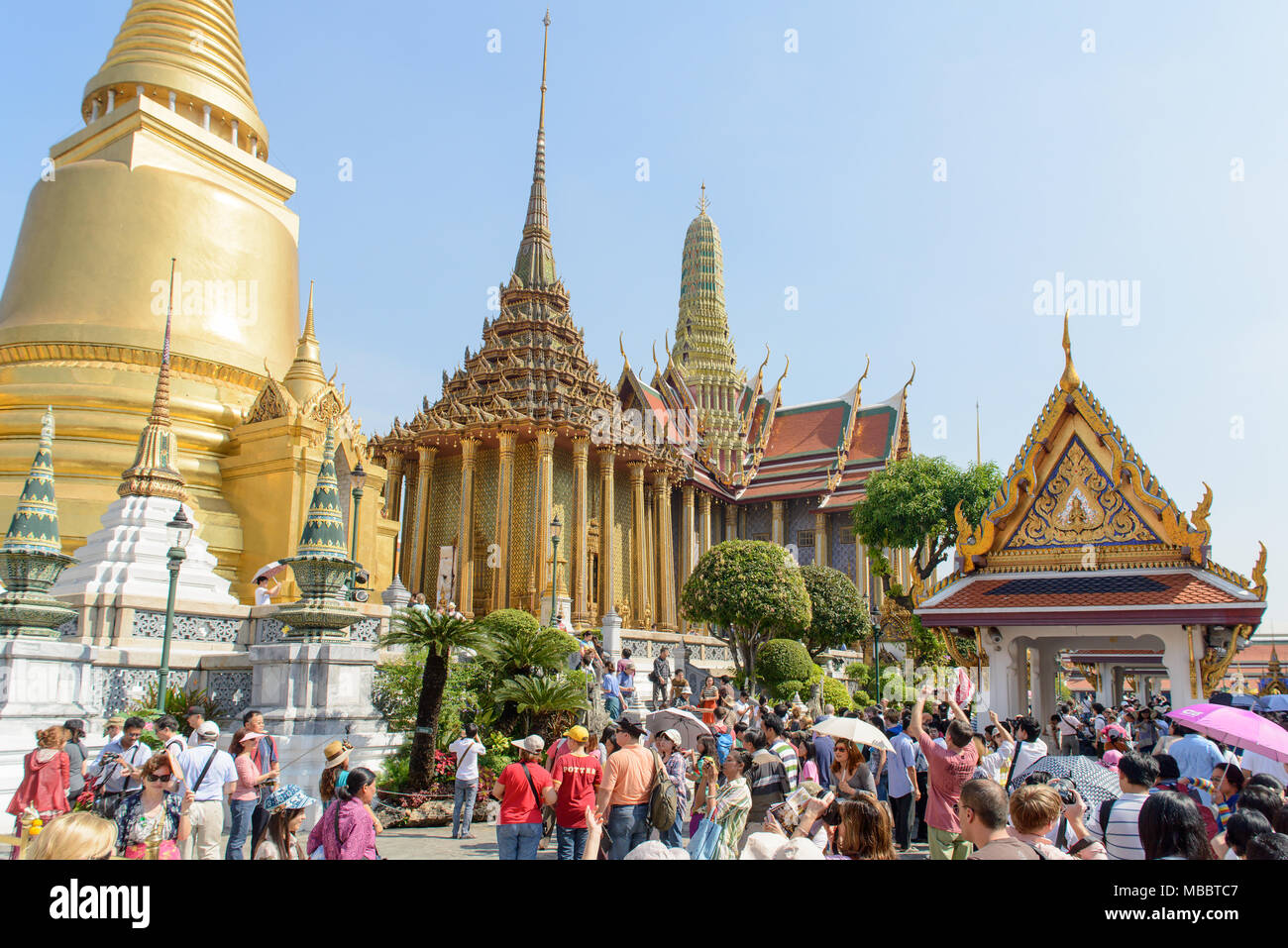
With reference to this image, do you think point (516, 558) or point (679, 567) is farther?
point (679, 567)

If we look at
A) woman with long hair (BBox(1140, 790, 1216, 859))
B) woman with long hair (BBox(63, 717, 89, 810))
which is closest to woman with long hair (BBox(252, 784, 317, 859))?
woman with long hair (BBox(63, 717, 89, 810))

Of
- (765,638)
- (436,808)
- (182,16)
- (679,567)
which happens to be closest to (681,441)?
(679,567)

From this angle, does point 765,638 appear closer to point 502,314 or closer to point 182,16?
point 502,314

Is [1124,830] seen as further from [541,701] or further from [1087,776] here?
[541,701]

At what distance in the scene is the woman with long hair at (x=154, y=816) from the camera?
5.32 meters

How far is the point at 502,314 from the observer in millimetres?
37031

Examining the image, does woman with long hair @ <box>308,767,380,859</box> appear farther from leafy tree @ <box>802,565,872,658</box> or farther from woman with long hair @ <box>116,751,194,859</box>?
leafy tree @ <box>802,565,872,658</box>

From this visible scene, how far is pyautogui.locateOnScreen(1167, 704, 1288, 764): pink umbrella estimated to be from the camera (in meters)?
6.71

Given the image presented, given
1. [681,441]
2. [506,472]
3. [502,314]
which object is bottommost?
[506,472]

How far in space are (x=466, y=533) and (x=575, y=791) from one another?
27.1 m

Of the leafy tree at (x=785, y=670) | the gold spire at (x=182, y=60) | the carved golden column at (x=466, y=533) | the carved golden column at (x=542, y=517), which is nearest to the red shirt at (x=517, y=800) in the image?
the leafy tree at (x=785, y=670)

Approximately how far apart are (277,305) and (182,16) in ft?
28.1

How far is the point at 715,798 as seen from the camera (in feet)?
20.0

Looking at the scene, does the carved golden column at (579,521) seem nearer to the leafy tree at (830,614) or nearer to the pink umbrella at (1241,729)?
the leafy tree at (830,614)
